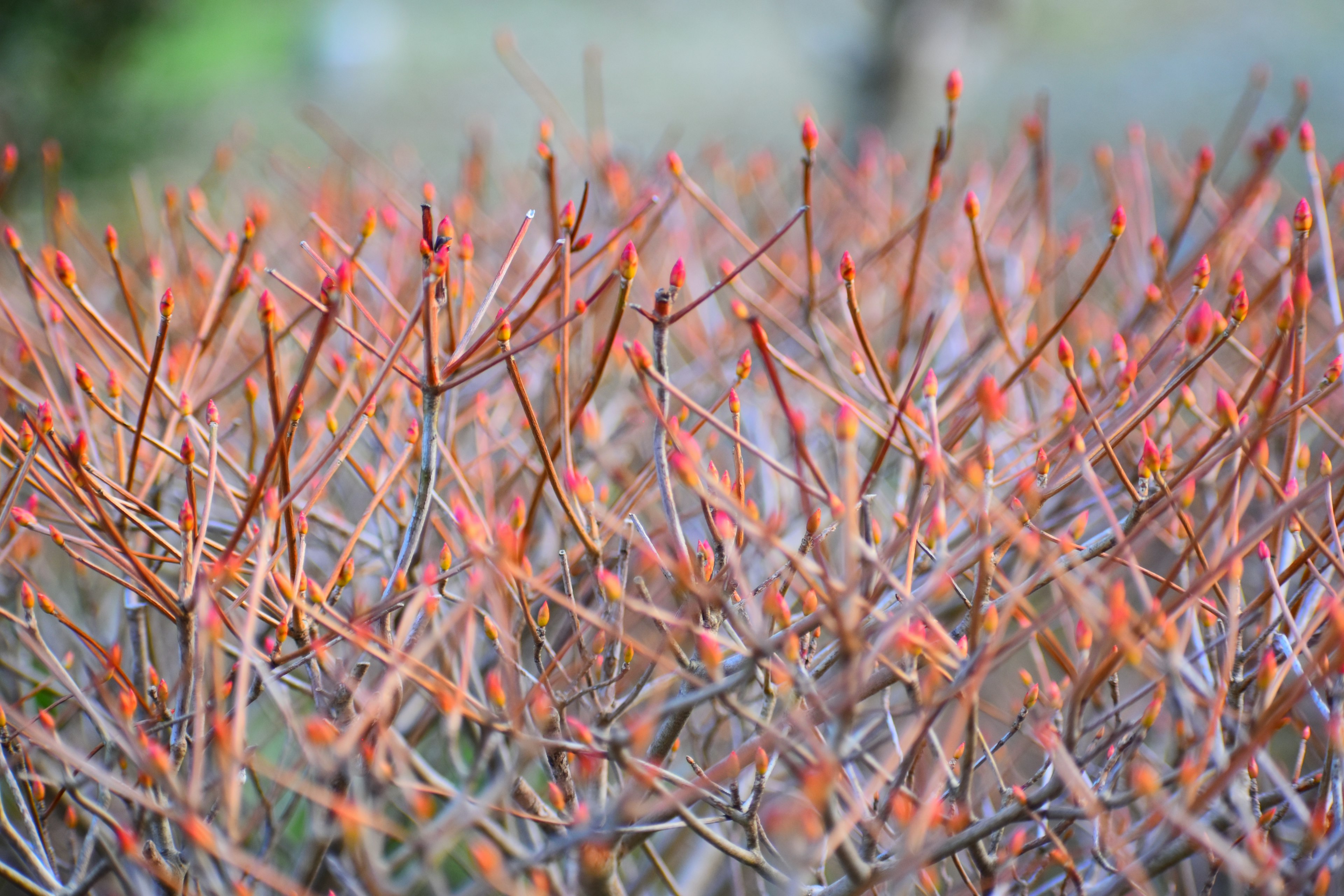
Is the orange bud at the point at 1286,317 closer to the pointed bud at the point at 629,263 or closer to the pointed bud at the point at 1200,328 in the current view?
the pointed bud at the point at 1200,328

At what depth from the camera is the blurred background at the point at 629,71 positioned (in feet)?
19.2

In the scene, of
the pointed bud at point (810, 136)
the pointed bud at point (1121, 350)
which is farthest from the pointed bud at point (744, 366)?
the pointed bud at point (1121, 350)

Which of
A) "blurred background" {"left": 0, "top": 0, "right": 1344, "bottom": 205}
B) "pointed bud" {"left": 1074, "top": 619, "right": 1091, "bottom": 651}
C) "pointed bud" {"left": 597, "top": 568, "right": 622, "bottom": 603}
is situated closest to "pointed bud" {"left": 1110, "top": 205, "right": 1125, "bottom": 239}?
"pointed bud" {"left": 1074, "top": 619, "right": 1091, "bottom": 651}

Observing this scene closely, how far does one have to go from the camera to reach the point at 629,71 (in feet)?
50.2

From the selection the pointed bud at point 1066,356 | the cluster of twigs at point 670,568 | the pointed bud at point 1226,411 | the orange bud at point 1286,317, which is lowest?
the cluster of twigs at point 670,568

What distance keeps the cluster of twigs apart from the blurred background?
1.38m

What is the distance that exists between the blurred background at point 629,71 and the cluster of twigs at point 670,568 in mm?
1380

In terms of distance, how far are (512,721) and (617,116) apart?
47.8 ft

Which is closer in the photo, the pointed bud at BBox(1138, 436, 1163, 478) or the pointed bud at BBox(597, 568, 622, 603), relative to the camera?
the pointed bud at BBox(597, 568, 622, 603)

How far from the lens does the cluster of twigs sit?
112 centimetres

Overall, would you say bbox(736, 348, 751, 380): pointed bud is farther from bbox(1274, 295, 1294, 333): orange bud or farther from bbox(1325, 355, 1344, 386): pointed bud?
bbox(1325, 355, 1344, 386): pointed bud

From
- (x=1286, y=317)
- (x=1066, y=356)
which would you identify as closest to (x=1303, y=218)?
(x=1286, y=317)

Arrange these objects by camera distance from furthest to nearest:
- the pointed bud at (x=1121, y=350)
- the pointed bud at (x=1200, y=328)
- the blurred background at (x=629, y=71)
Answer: the blurred background at (x=629, y=71)
the pointed bud at (x=1121, y=350)
the pointed bud at (x=1200, y=328)

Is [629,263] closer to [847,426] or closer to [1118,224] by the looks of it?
[847,426]
